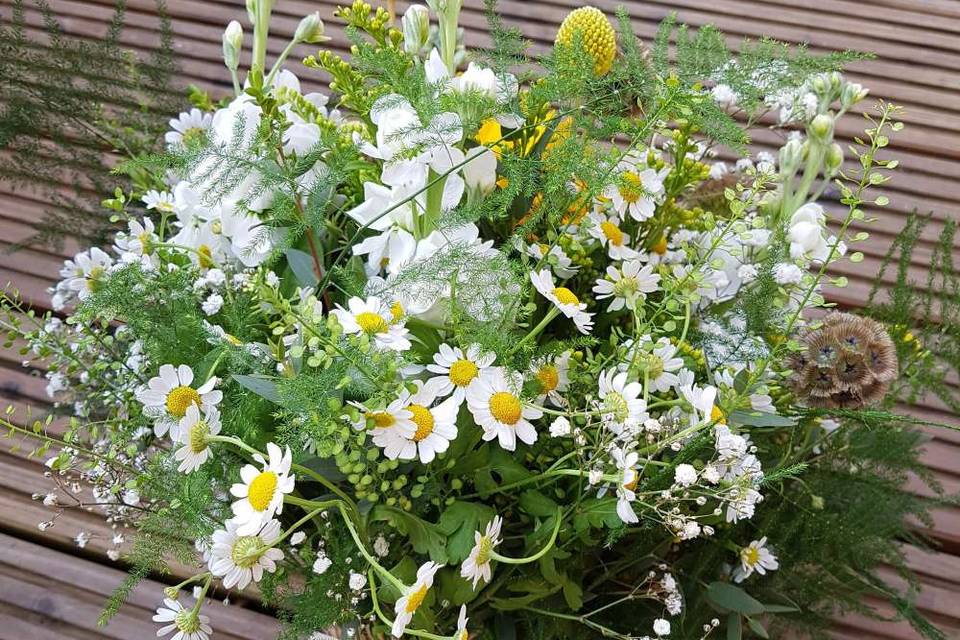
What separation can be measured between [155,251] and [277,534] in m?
0.31

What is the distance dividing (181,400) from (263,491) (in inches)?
3.9

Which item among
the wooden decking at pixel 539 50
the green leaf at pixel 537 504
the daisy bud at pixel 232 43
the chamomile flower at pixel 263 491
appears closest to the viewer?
the chamomile flower at pixel 263 491

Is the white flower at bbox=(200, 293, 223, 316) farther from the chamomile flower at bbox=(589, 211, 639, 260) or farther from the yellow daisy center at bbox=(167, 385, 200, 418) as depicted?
the chamomile flower at bbox=(589, 211, 639, 260)

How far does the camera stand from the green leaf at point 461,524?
1.77 ft

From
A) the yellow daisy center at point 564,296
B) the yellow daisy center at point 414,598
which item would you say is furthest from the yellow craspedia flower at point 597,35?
the yellow daisy center at point 414,598

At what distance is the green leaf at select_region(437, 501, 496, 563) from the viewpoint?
0.54 m

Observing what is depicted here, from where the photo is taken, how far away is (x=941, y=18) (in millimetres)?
1270

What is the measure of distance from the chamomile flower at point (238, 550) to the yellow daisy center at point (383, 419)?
8 cm

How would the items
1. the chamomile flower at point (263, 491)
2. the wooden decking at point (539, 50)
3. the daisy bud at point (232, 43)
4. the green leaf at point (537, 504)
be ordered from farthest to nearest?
the wooden decking at point (539, 50) → the daisy bud at point (232, 43) → the green leaf at point (537, 504) → the chamomile flower at point (263, 491)

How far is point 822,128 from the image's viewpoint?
72 centimetres

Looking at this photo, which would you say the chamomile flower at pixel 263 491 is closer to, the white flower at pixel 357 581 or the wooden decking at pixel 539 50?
the white flower at pixel 357 581

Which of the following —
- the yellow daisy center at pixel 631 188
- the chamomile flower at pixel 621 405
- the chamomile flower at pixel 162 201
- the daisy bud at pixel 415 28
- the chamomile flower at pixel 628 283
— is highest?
the daisy bud at pixel 415 28

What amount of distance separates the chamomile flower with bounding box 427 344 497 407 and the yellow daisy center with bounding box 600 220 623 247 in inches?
6.9

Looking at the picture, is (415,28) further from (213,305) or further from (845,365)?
(845,365)
